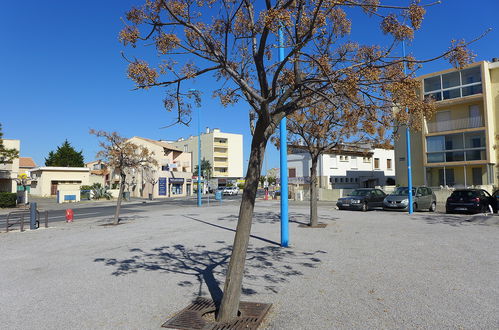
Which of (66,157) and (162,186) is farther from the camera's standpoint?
(66,157)

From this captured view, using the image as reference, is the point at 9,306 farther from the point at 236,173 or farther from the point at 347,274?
the point at 236,173

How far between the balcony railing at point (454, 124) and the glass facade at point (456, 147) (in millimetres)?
645

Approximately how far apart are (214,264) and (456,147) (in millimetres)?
29367

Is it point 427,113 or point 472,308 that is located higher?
point 427,113

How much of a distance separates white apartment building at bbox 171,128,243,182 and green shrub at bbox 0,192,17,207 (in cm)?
6155

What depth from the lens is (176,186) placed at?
203 feet

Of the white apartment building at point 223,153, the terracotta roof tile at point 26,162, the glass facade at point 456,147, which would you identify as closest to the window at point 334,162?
the glass facade at point 456,147

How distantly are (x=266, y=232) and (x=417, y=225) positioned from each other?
19.4ft

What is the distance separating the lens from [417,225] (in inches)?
540

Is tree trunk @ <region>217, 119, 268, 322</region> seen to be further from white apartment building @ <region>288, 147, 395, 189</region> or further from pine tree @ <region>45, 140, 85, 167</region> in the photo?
pine tree @ <region>45, 140, 85, 167</region>

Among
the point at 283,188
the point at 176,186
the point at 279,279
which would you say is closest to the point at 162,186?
the point at 176,186

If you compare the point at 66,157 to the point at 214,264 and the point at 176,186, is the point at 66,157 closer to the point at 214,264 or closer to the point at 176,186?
the point at 176,186

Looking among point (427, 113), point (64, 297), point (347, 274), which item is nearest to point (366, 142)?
point (347, 274)

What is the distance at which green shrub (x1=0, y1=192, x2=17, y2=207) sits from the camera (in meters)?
32.0
